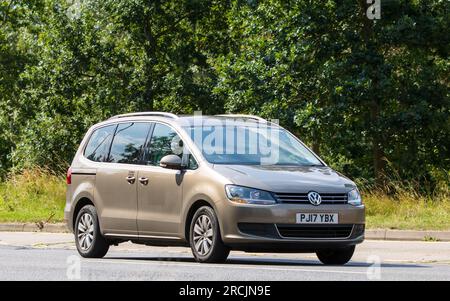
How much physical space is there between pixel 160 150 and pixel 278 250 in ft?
7.18

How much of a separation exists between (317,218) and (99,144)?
3.84 metres

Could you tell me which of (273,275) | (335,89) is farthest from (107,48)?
(273,275)

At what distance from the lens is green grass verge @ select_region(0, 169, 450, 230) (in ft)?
66.9

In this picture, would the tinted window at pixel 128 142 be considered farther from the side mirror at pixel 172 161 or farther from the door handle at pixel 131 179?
the side mirror at pixel 172 161

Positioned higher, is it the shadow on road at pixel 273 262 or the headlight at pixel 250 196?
the headlight at pixel 250 196

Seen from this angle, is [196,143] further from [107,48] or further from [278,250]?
[107,48]

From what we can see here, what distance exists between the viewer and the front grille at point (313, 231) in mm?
12922

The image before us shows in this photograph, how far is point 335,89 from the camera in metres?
31.3

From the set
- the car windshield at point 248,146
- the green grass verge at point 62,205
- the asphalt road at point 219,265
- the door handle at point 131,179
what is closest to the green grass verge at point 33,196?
the green grass verge at point 62,205

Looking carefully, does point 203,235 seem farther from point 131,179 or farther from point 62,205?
point 62,205

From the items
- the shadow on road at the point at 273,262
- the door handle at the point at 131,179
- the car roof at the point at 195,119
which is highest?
the car roof at the point at 195,119

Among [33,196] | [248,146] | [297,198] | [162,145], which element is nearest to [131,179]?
[162,145]

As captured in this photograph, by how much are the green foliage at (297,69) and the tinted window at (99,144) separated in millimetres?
14563

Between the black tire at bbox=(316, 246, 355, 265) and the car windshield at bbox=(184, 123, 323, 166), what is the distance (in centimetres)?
108
